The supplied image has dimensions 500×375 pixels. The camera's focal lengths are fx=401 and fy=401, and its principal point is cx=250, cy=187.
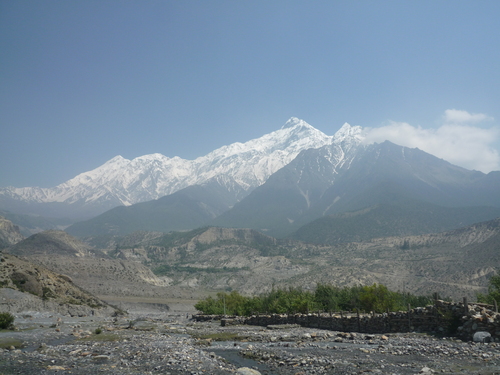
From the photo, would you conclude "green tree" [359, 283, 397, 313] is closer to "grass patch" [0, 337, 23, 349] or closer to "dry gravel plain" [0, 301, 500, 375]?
"dry gravel plain" [0, 301, 500, 375]

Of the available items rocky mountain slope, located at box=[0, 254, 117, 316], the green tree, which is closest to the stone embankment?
the green tree

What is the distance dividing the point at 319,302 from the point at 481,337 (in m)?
45.1

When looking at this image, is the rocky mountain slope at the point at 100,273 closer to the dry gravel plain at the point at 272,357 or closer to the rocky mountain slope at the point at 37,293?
the rocky mountain slope at the point at 37,293

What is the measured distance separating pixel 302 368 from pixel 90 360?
474 inches

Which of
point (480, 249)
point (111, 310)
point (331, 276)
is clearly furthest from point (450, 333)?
point (480, 249)

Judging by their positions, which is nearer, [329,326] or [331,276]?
[329,326]

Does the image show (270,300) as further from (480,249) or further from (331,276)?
(480,249)

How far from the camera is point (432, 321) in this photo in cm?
2777

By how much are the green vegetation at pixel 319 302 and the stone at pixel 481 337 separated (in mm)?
24818

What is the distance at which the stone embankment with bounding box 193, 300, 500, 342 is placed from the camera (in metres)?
23.4

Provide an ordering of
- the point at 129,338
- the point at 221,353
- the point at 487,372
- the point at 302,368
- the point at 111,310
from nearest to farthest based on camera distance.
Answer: the point at 487,372 → the point at 302,368 → the point at 221,353 → the point at 129,338 → the point at 111,310

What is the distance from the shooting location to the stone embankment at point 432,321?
923 inches

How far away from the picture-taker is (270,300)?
6612 cm

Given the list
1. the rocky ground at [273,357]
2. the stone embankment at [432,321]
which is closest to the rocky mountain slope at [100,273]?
the rocky ground at [273,357]
